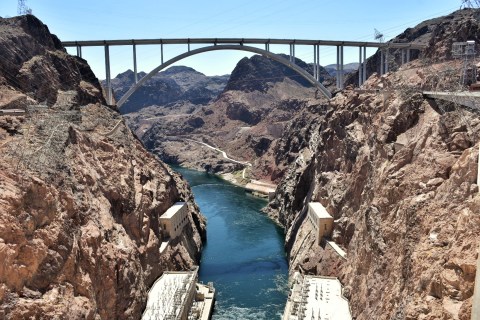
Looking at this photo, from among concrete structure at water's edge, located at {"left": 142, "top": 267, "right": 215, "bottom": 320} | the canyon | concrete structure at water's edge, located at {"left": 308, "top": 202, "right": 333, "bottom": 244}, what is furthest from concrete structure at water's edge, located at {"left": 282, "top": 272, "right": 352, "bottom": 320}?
concrete structure at water's edge, located at {"left": 142, "top": 267, "right": 215, "bottom": 320}

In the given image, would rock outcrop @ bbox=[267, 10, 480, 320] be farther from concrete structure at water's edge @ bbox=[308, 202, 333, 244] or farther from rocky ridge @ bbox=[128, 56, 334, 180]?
rocky ridge @ bbox=[128, 56, 334, 180]

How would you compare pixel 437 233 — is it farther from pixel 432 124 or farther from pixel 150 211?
pixel 150 211

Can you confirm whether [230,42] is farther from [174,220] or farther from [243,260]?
[243,260]

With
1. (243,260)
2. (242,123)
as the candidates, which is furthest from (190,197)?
(242,123)

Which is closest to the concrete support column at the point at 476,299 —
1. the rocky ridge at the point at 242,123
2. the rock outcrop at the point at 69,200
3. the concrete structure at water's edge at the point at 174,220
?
the rock outcrop at the point at 69,200

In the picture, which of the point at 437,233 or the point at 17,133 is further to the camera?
the point at 17,133

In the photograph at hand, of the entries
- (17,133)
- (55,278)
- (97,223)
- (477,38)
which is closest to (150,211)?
(97,223)

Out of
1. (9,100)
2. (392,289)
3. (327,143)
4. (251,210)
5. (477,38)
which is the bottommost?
(251,210)
